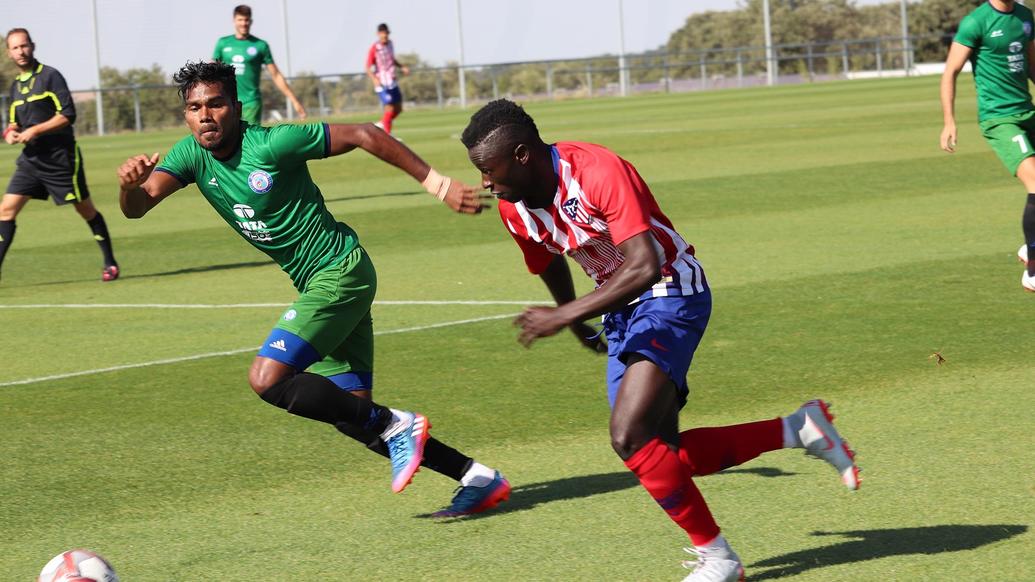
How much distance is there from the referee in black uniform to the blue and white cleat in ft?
27.6

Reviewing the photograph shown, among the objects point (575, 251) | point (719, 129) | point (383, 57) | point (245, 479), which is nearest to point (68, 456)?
point (245, 479)

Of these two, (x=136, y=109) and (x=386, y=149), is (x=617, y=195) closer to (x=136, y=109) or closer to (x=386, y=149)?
(x=386, y=149)

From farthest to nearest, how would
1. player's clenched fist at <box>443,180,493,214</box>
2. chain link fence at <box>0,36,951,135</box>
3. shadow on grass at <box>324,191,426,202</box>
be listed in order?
chain link fence at <box>0,36,951,135</box> → shadow on grass at <box>324,191,426,202</box> → player's clenched fist at <box>443,180,493,214</box>

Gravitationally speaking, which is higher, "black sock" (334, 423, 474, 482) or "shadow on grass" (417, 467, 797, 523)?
"black sock" (334, 423, 474, 482)

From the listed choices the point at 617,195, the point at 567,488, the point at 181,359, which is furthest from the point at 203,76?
the point at 181,359

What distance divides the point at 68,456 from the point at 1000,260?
776 cm

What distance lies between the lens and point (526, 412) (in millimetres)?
7902

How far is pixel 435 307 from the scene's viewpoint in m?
11.5

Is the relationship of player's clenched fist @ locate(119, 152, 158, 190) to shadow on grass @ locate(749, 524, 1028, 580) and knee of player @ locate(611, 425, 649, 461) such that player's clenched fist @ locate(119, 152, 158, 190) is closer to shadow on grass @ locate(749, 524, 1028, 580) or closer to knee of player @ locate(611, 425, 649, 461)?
knee of player @ locate(611, 425, 649, 461)

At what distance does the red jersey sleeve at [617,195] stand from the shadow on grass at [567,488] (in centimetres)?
165

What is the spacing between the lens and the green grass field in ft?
18.3

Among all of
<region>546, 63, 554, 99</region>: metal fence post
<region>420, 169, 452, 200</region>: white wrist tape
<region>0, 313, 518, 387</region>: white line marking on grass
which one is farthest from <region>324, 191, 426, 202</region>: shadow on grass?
<region>546, 63, 554, 99</region>: metal fence post

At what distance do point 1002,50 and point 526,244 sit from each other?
22.3 feet

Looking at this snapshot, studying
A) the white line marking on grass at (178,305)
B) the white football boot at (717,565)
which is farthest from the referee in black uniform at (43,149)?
the white football boot at (717,565)
